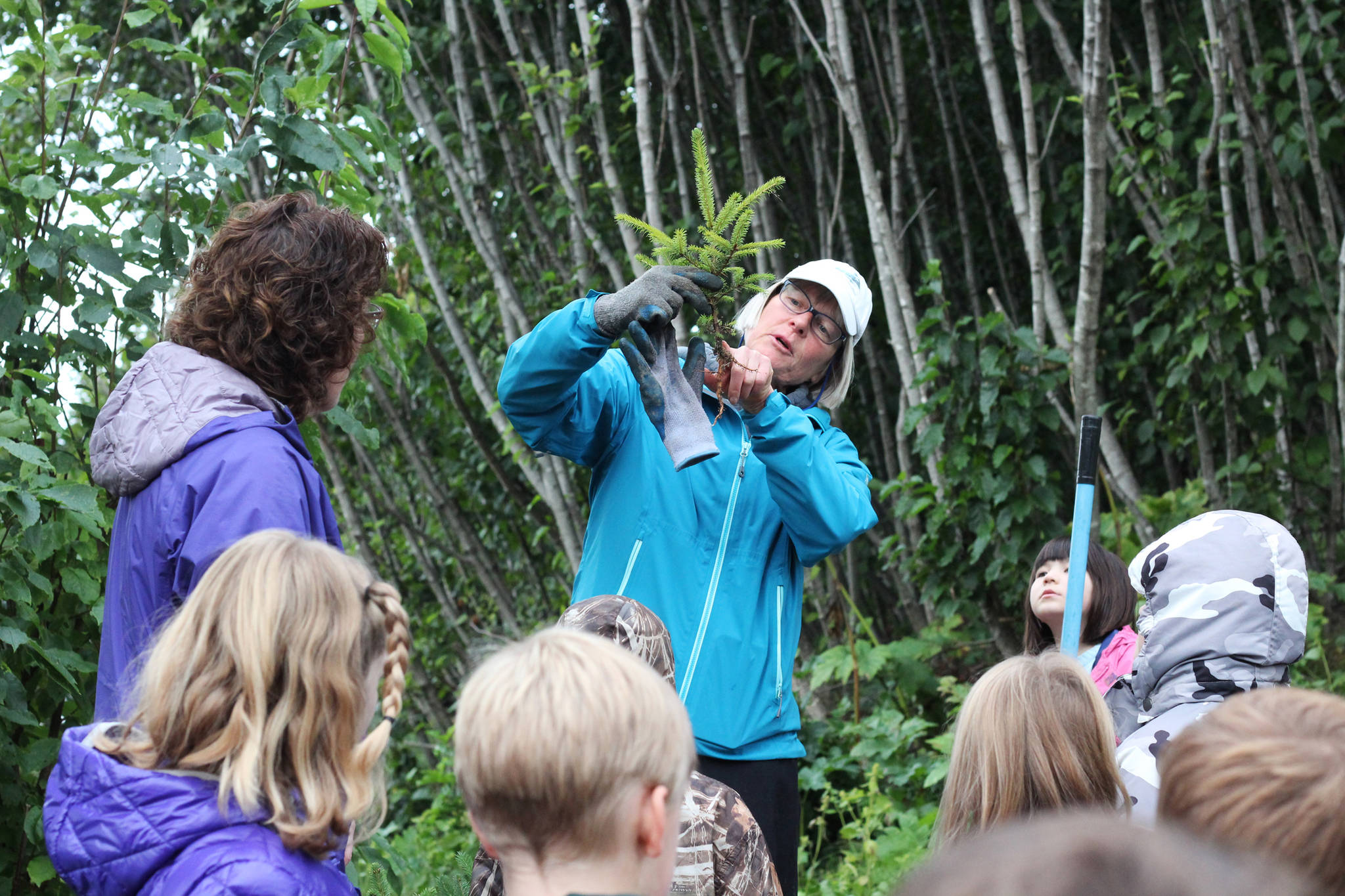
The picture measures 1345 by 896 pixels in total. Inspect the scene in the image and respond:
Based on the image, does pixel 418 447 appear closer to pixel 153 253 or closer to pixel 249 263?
pixel 153 253

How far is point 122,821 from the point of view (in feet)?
4.46

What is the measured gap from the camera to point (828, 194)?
6629 millimetres

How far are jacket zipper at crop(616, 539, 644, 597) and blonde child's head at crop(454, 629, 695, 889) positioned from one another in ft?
3.43

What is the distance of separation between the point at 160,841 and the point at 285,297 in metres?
0.90

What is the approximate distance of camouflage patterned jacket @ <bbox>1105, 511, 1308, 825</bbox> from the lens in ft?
6.88

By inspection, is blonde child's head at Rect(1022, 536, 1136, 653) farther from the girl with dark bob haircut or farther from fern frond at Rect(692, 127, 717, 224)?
fern frond at Rect(692, 127, 717, 224)

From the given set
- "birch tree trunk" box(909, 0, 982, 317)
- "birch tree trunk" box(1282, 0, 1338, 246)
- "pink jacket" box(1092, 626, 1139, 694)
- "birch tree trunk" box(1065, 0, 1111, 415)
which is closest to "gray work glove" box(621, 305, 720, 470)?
"pink jacket" box(1092, 626, 1139, 694)

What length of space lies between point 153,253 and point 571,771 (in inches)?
80.8

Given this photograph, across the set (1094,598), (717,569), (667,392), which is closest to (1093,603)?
(1094,598)

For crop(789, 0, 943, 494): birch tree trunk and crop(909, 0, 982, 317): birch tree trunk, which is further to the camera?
crop(909, 0, 982, 317): birch tree trunk

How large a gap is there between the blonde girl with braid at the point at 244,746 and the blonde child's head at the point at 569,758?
0.69 ft

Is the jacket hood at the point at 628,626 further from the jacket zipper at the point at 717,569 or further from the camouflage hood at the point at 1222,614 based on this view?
the camouflage hood at the point at 1222,614

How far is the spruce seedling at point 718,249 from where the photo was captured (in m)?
2.23

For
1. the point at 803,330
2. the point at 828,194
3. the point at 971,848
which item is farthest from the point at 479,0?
the point at 971,848
